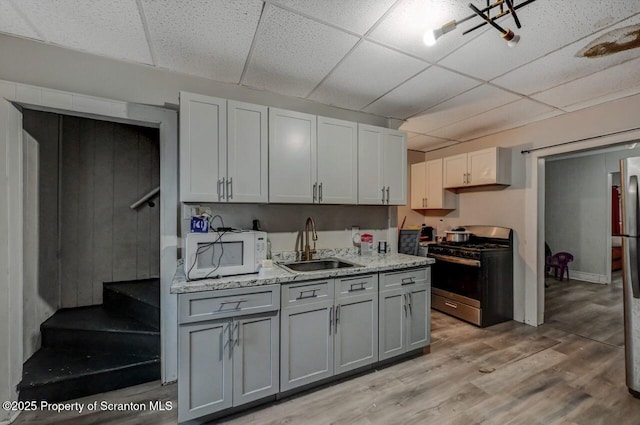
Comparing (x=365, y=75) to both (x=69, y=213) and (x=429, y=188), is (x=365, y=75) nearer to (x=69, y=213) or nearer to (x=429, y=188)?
(x=429, y=188)

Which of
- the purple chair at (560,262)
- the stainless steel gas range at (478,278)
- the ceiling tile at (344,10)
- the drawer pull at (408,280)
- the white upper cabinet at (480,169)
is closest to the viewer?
the ceiling tile at (344,10)

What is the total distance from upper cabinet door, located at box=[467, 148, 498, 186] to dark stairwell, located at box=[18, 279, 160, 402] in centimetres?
414

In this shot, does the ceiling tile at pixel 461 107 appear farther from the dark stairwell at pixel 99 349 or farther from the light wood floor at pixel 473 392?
the dark stairwell at pixel 99 349

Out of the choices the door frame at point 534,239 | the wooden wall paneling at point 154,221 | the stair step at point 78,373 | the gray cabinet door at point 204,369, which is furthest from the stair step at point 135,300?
the door frame at point 534,239

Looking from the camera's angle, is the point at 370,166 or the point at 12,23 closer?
the point at 12,23

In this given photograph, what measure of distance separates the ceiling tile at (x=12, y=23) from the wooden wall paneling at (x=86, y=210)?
1.35 metres

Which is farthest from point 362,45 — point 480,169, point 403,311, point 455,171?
point 455,171

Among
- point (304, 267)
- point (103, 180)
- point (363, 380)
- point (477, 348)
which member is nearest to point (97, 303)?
point (103, 180)

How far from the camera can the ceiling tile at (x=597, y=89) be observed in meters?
2.31

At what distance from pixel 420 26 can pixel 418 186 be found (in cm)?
325

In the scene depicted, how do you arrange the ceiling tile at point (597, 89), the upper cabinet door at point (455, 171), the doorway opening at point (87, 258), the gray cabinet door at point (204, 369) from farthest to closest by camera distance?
the upper cabinet door at point (455, 171)
the ceiling tile at point (597, 89)
the doorway opening at point (87, 258)
the gray cabinet door at point (204, 369)

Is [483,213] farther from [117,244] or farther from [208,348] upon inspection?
[117,244]

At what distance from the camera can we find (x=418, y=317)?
2637 mm

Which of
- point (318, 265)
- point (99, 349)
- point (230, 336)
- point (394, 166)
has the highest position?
point (394, 166)
